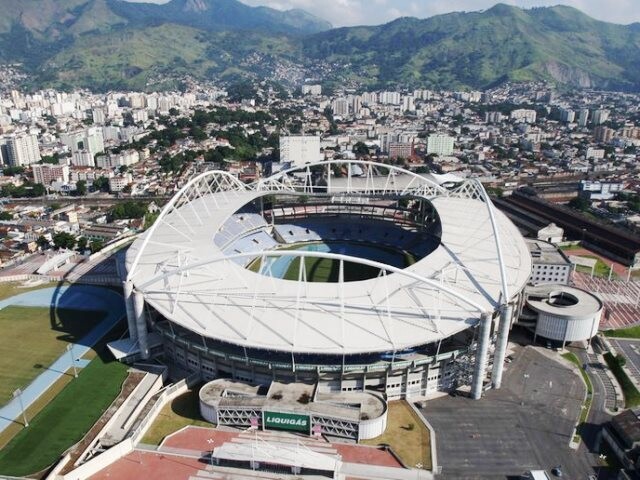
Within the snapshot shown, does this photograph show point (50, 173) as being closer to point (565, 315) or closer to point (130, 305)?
point (130, 305)

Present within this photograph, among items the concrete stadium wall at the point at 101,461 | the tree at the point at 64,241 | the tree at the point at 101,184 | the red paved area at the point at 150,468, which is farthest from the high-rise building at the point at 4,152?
the red paved area at the point at 150,468

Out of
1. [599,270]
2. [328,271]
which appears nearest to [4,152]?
[328,271]

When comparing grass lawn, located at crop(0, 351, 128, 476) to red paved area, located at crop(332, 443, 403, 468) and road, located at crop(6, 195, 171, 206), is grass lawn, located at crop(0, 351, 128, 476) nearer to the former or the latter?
red paved area, located at crop(332, 443, 403, 468)

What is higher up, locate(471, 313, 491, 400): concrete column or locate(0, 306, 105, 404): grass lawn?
locate(471, 313, 491, 400): concrete column

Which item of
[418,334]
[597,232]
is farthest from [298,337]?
[597,232]

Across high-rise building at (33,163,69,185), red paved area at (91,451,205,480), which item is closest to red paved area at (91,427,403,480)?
red paved area at (91,451,205,480)

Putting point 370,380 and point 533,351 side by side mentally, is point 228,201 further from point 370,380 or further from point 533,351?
point 533,351

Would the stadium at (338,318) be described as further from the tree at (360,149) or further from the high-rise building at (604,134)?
the high-rise building at (604,134)
